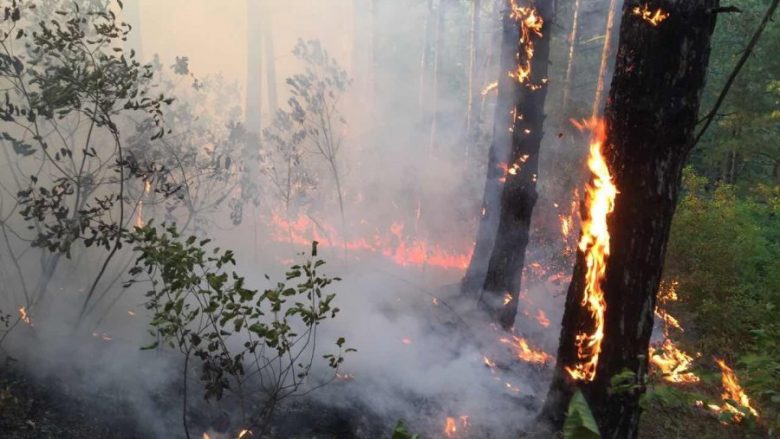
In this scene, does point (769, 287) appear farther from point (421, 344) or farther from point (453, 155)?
point (453, 155)

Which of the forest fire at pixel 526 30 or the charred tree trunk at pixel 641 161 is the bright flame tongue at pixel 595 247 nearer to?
the charred tree trunk at pixel 641 161

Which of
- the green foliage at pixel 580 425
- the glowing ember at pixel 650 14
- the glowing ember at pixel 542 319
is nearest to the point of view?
the green foliage at pixel 580 425

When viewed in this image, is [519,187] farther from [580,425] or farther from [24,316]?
[24,316]

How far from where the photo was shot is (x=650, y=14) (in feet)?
12.8

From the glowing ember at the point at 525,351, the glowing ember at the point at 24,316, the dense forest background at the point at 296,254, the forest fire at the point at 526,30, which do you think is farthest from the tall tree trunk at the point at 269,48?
the glowing ember at the point at 24,316

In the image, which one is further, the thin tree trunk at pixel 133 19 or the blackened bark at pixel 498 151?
the thin tree trunk at pixel 133 19

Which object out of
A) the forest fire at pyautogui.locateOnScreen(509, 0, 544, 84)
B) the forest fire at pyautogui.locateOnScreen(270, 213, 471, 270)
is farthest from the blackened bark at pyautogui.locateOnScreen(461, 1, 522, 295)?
the forest fire at pyautogui.locateOnScreen(270, 213, 471, 270)

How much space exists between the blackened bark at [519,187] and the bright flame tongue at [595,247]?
4091 mm

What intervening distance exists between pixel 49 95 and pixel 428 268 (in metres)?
10.8

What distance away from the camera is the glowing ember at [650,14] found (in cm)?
384

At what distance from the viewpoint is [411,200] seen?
17.3m

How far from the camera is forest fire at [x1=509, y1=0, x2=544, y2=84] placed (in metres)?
8.19

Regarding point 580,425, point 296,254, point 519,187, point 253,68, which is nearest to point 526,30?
point 519,187

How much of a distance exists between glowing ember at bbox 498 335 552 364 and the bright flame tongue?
11.4ft
